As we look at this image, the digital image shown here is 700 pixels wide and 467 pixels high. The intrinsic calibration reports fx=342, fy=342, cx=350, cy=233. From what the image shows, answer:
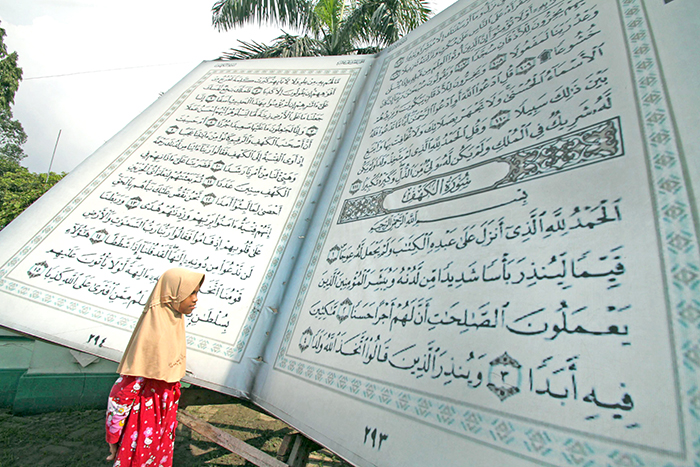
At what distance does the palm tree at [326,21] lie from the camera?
5582 millimetres

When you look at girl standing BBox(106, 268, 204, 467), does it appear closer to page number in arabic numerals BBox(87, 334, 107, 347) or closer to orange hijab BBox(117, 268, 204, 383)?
orange hijab BBox(117, 268, 204, 383)

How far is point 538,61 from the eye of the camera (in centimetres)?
211

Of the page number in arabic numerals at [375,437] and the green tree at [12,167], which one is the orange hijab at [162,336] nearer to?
the page number in arabic numerals at [375,437]

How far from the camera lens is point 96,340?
6.88ft

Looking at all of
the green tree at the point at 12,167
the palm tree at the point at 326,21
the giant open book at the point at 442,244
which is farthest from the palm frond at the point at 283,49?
the green tree at the point at 12,167

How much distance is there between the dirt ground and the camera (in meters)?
2.65

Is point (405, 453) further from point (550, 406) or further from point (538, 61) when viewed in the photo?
point (538, 61)

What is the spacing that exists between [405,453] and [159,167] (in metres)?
3.12

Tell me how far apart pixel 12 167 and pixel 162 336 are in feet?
55.8

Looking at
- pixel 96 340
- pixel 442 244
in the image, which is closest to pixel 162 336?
pixel 96 340

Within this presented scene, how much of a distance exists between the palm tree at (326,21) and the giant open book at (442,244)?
2.41 meters

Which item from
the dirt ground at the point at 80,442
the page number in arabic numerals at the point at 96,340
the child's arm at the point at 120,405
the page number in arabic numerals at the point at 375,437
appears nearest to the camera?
the page number in arabic numerals at the point at 375,437

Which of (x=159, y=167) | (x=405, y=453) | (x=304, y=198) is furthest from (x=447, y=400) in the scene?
(x=159, y=167)

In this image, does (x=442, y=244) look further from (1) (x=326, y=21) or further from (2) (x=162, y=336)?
(1) (x=326, y=21)
